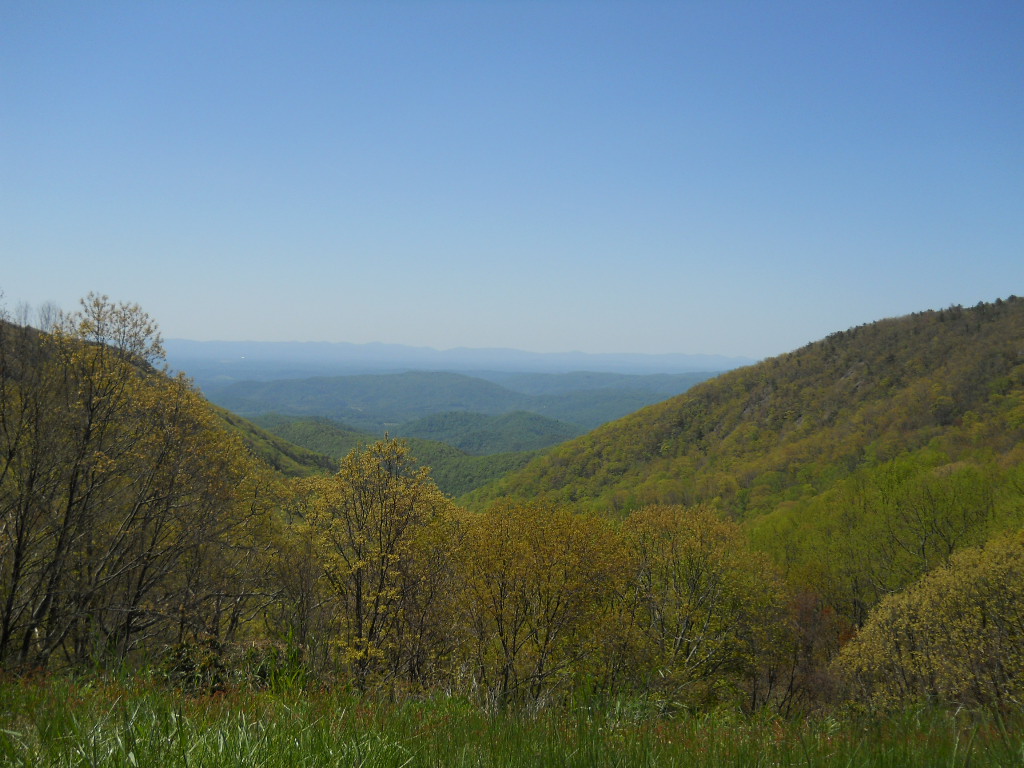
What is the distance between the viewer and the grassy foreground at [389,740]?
9.43 ft

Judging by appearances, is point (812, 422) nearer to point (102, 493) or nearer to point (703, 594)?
point (703, 594)

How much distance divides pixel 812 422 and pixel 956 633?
83177mm

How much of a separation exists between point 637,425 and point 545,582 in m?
112

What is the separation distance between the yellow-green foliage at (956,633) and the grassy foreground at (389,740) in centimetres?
2036

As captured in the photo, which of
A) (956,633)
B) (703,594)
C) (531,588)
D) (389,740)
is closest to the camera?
(389,740)

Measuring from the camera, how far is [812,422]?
315 ft

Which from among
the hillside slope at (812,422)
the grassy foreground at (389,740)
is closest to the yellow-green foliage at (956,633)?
the grassy foreground at (389,740)

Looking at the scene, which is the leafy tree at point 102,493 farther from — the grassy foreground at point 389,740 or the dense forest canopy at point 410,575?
the grassy foreground at point 389,740

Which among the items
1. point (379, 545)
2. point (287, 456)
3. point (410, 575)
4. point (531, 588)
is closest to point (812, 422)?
point (531, 588)

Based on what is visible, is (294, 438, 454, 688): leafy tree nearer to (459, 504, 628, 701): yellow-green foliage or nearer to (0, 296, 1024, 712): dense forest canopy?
(0, 296, 1024, 712): dense forest canopy

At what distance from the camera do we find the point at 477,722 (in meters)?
4.25

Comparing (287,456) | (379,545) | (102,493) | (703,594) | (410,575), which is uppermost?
(102,493)

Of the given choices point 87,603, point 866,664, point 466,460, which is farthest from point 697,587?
point 466,460

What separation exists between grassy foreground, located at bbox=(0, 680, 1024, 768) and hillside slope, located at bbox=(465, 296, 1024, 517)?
58485 mm
